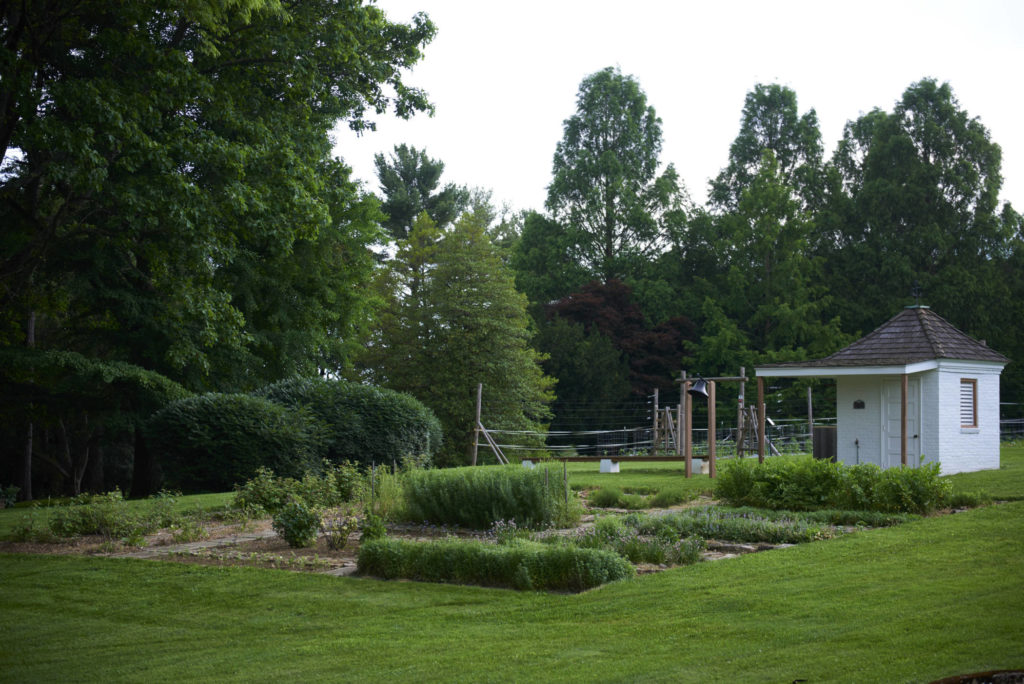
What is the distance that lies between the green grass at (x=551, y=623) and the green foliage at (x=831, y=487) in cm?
266

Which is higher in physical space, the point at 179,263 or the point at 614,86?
the point at 614,86

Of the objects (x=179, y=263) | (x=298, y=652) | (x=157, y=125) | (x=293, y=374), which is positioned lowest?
(x=298, y=652)

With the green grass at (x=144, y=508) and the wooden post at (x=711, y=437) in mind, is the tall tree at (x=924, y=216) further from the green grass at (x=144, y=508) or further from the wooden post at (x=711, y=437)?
the green grass at (x=144, y=508)

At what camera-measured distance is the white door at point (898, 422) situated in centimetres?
1731

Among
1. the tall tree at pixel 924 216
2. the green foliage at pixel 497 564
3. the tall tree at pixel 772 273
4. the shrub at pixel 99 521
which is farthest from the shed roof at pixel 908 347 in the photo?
the tall tree at pixel 924 216

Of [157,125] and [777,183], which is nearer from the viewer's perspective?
[157,125]

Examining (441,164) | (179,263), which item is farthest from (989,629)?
(441,164)

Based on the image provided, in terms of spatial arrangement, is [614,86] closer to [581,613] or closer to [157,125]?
[157,125]

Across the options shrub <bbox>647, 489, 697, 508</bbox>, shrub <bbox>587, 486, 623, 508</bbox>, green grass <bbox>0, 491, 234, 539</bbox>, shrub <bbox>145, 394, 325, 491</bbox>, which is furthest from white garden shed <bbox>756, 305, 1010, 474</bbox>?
green grass <bbox>0, 491, 234, 539</bbox>

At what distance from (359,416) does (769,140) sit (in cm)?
3115

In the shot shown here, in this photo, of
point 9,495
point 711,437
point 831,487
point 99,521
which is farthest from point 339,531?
point 9,495

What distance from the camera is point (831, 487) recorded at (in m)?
12.3

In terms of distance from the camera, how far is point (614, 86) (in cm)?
4266

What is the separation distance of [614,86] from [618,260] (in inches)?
333
